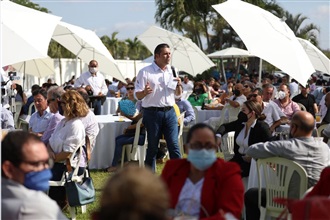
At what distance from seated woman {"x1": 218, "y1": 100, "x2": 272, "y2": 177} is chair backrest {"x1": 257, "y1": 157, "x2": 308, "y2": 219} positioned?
1.00 m

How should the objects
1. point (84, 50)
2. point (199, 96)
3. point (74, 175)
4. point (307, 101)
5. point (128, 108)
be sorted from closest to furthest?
1. point (74, 175)
2. point (128, 108)
3. point (307, 101)
4. point (199, 96)
5. point (84, 50)

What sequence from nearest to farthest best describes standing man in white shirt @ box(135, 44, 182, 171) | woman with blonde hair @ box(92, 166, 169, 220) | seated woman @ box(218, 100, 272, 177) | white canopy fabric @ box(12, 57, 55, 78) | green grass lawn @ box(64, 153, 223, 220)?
woman with blonde hair @ box(92, 166, 169, 220) → seated woman @ box(218, 100, 272, 177) → green grass lawn @ box(64, 153, 223, 220) → standing man in white shirt @ box(135, 44, 182, 171) → white canopy fabric @ box(12, 57, 55, 78)

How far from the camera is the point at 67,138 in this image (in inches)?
258

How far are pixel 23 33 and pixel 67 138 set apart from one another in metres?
1.48

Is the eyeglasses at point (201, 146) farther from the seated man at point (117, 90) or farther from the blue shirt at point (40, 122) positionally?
the seated man at point (117, 90)

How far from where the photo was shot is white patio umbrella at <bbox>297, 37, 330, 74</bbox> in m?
16.3

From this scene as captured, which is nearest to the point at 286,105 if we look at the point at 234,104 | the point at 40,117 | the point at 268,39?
the point at 268,39

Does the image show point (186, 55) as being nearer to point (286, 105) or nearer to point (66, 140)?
point (286, 105)

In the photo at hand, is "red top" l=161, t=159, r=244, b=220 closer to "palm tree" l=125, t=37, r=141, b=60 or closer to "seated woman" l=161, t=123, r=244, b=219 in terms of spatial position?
"seated woman" l=161, t=123, r=244, b=219

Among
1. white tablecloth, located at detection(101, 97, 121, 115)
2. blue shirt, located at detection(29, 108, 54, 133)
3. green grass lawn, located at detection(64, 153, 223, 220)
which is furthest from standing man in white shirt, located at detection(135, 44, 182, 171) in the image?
white tablecloth, located at detection(101, 97, 121, 115)

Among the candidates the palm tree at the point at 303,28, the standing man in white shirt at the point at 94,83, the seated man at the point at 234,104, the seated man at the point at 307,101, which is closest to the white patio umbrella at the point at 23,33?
the seated man at the point at 234,104

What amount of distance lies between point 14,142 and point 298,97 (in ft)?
34.0

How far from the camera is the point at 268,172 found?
5.79 metres

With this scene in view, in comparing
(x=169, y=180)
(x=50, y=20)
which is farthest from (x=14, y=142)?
(x=50, y=20)
